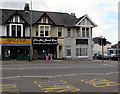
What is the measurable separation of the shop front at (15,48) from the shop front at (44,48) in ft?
4.71

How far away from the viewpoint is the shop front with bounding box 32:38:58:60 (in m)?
34.0

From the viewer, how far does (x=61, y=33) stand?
36.4 metres

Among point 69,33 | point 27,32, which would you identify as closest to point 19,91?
point 27,32

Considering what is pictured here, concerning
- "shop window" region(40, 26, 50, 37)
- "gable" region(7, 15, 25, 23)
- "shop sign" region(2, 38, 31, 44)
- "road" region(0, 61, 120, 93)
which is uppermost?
"gable" region(7, 15, 25, 23)

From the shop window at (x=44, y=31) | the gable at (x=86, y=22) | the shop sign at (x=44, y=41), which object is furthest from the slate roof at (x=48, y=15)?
the shop sign at (x=44, y=41)

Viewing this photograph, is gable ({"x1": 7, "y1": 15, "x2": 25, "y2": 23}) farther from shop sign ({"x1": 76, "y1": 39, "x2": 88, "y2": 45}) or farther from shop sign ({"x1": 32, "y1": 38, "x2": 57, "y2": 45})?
shop sign ({"x1": 76, "y1": 39, "x2": 88, "y2": 45})

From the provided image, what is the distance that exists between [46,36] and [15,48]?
18.8ft

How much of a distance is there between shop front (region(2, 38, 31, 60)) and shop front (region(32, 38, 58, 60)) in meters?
1.44

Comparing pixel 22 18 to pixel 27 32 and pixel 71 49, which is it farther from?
pixel 71 49

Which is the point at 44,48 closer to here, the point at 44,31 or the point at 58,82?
the point at 44,31

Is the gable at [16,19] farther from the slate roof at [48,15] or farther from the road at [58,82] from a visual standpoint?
the road at [58,82]

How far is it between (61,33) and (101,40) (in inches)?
323

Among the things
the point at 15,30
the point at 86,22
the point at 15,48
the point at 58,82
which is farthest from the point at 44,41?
the point at 58,82

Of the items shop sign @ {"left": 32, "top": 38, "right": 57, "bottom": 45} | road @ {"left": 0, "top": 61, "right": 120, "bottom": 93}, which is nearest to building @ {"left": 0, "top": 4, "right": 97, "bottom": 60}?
shop sign @ {"left": 32, "top": 38, "right": 57, "bottom": 45}
